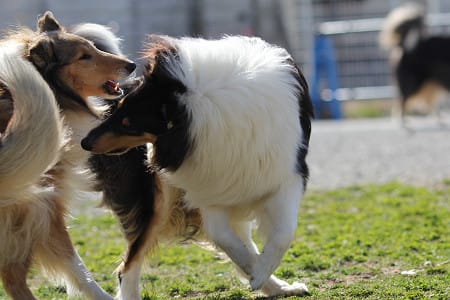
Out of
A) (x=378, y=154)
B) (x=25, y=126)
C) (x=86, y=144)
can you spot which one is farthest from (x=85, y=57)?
(x=378, y=154)

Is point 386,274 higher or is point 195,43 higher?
point 195,43

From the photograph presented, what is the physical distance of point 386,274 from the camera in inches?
212

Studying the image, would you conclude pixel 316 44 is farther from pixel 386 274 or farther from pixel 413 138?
pixel 386 274

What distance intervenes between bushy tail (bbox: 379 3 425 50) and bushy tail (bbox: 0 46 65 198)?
11.5m

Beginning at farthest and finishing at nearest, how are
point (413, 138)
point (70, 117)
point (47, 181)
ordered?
point (413, 138) → point (70, 117) → point (47, 181)

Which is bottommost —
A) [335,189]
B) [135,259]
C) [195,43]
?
[335,189]

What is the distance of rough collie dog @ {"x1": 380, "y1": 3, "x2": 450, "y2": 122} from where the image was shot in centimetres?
1466

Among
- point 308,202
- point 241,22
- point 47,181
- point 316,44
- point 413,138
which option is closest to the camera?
point 47,181

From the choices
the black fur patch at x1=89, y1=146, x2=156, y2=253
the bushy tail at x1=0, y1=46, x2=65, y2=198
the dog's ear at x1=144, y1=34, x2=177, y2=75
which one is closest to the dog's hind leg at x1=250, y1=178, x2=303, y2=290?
the black fur patch at x1=89, y1=146, x2=156, y2=253

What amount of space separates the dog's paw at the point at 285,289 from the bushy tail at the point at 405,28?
10.1 meters

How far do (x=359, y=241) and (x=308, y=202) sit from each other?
80.6 inches

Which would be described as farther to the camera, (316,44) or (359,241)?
(316,44)

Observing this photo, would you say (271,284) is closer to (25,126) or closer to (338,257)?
(338,257)

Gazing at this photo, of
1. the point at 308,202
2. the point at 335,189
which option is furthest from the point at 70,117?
the point at 335,189
